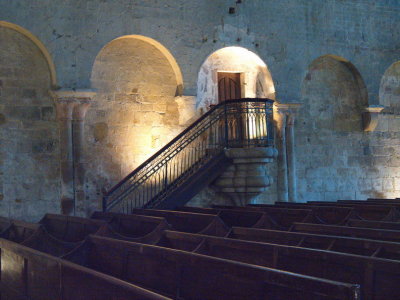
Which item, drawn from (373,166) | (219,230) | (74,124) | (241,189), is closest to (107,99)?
(74,124)

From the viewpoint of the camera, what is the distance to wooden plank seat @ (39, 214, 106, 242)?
5.55 metres

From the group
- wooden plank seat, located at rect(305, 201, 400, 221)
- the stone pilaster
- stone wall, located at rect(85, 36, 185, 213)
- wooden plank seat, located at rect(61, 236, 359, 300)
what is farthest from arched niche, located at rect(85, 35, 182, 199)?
wooden plank seat, located at rect(61, 236, 359, 300)

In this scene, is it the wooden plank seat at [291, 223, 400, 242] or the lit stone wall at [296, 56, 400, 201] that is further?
the lit stone wall at [296, 56, 400, 201]

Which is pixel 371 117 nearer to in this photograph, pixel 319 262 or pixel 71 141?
pixel 71 141

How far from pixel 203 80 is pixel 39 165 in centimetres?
400

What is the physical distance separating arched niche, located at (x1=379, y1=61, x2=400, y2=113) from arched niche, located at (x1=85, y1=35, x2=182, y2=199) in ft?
18.4

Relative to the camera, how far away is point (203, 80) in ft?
35.9

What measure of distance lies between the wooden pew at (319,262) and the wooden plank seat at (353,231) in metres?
1.26

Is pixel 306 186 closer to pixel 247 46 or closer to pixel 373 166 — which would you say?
pixel 373 166

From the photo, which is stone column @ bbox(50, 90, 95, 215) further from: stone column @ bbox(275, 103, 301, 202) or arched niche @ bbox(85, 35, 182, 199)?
stone column @ bbox(275, 103, 301, 202)

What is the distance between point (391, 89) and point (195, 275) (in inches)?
420

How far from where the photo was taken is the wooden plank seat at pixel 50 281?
8.98 ft

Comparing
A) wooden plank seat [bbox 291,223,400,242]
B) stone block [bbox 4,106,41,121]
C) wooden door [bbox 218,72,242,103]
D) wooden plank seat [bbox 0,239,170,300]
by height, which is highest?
wooden door [bbox 218,72,242,103]

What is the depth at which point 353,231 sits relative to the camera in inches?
195
